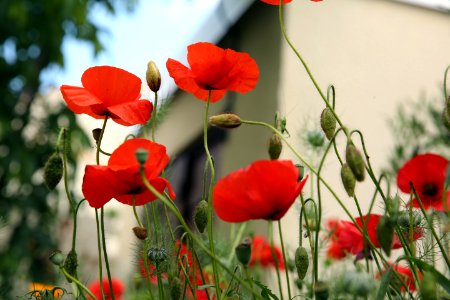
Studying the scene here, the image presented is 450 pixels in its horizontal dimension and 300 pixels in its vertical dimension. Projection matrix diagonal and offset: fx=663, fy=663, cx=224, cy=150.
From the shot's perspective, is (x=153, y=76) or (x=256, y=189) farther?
(x=153, y=76)

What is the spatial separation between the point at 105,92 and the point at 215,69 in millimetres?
100

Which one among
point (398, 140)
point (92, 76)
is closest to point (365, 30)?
point (398, 140)

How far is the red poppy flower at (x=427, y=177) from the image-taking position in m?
0.57

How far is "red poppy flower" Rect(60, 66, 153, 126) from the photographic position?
0.58 meters

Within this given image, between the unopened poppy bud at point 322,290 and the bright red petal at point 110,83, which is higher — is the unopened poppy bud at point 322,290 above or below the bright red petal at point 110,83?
below

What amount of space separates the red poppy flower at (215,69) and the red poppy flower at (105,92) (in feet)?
0.13

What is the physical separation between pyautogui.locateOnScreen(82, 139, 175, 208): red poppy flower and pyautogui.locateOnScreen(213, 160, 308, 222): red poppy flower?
0.21 feet

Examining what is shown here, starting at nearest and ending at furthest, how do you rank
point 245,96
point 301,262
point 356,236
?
point 301,262 < point 356,236 < point 245,96

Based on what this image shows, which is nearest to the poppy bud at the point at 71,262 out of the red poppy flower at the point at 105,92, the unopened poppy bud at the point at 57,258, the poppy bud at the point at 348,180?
the unopened poppy bud at the point at 57,258

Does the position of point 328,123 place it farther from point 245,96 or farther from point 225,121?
point 245,96

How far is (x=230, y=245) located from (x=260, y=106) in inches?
57.2

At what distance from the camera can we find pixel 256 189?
17.7 inches

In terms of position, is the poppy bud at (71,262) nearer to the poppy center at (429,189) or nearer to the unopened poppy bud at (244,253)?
the unopened poppy bud at (244,253)

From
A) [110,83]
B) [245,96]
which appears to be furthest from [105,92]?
[245,96]
